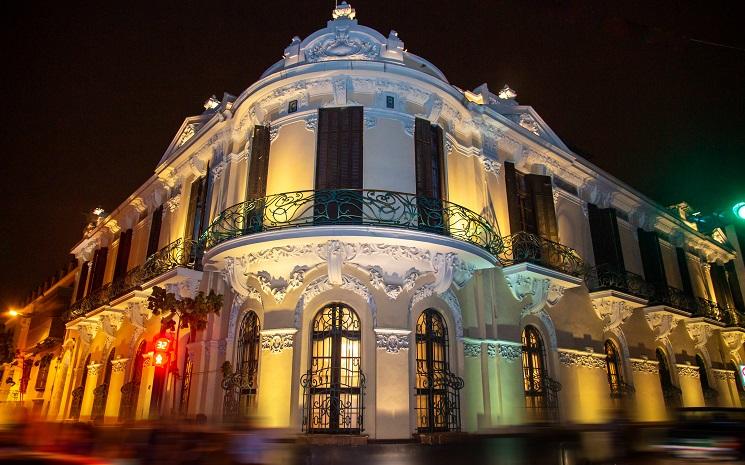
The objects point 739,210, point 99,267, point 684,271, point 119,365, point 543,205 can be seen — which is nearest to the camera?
point 739,210

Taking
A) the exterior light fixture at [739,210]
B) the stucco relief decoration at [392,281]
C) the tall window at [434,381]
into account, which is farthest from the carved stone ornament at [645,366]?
the stucco relief decoration at [392,281]

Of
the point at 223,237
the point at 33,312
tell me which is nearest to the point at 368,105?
the point at 223,237

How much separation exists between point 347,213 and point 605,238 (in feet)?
33.0

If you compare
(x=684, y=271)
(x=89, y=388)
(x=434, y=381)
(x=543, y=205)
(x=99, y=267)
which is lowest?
(x=434, y=381)

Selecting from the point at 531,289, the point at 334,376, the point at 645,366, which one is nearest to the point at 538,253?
the point at 531,289

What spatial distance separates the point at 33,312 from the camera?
3566cm

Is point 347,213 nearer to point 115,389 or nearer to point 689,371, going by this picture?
point 115,389

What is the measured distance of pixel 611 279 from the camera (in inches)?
615

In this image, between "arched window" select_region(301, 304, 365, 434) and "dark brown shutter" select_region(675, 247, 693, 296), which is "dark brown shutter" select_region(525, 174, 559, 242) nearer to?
"arched window" select_region(301, 304, 365, 434)

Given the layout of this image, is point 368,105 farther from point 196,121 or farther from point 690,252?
point 690,252

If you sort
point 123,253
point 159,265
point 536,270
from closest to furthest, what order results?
point 536,270
point 159,265
point 123,253

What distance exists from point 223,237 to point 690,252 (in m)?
21.1

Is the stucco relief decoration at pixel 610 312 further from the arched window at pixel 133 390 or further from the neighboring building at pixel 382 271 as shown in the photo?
the arched window at pixel 133 390

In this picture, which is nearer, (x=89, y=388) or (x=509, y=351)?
(x=509, y=351)
